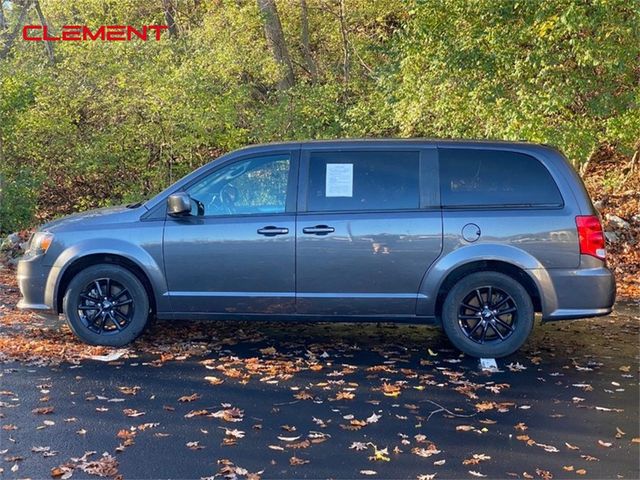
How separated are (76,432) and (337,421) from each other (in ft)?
5.55

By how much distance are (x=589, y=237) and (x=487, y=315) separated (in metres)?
1.08

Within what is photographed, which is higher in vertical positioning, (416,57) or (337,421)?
(416,57)

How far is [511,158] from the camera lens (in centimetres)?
680

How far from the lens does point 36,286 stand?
698 cm

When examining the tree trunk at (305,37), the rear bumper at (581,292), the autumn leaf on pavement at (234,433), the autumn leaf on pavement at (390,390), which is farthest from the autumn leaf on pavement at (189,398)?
the tree trunk at (305,37)

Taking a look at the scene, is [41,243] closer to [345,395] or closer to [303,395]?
[303,395]

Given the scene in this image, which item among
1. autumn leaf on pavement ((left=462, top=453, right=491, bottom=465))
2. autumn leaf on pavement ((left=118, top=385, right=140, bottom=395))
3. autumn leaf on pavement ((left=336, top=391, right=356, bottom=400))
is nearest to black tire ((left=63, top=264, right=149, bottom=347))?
autumn leaf on pavement ((left=118, top=385, right=140, bottom=395))

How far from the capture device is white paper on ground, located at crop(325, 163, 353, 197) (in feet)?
22.4

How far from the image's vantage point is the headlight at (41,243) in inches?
275

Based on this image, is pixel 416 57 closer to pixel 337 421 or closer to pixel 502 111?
pixel 502 111

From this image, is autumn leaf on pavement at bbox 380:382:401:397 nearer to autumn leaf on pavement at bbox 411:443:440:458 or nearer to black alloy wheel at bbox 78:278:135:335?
autumn leaf on pavement at bbox 411:443:440:458

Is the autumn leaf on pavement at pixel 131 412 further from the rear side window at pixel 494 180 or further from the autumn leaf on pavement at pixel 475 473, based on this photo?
the rear side window at pixel 494 180

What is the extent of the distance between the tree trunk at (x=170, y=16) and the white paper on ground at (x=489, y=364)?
1386 cm

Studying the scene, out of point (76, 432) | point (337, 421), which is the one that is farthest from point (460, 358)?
point (76, 432)
